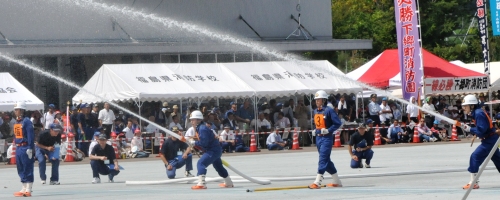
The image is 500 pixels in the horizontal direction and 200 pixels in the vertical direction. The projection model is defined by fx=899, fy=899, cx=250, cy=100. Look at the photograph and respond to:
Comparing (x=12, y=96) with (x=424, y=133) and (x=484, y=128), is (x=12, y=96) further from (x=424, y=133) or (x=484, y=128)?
(x=484, y=128)

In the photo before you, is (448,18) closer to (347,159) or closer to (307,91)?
(307,91)

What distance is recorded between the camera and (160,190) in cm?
1683

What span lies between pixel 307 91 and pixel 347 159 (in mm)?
7673

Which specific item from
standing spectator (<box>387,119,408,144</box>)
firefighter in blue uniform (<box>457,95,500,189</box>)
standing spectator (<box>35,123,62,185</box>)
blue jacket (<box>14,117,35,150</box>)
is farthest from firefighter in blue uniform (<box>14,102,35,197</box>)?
standing spectator (<box>387,119,408,144</box>)

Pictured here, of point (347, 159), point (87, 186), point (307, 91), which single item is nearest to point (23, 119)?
point (87, 186)

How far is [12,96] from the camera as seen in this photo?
29828 millimetres

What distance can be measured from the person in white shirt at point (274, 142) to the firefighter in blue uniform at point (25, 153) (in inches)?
637

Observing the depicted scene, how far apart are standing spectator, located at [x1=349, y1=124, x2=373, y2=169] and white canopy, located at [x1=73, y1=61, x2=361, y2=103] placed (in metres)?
8.52

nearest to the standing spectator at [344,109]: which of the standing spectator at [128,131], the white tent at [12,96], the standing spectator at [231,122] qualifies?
the standing spectator at [231,122]

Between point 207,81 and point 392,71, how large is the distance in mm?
8397

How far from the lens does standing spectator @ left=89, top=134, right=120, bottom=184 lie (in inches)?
786

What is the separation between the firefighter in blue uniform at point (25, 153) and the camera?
16.4 m

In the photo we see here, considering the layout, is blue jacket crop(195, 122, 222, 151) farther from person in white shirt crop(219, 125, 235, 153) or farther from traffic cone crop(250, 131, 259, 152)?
traffic cone crop(250, 131, 259, 152)

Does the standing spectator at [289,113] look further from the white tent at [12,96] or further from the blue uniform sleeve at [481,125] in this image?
the blue uniform sleeve at [481,125]
